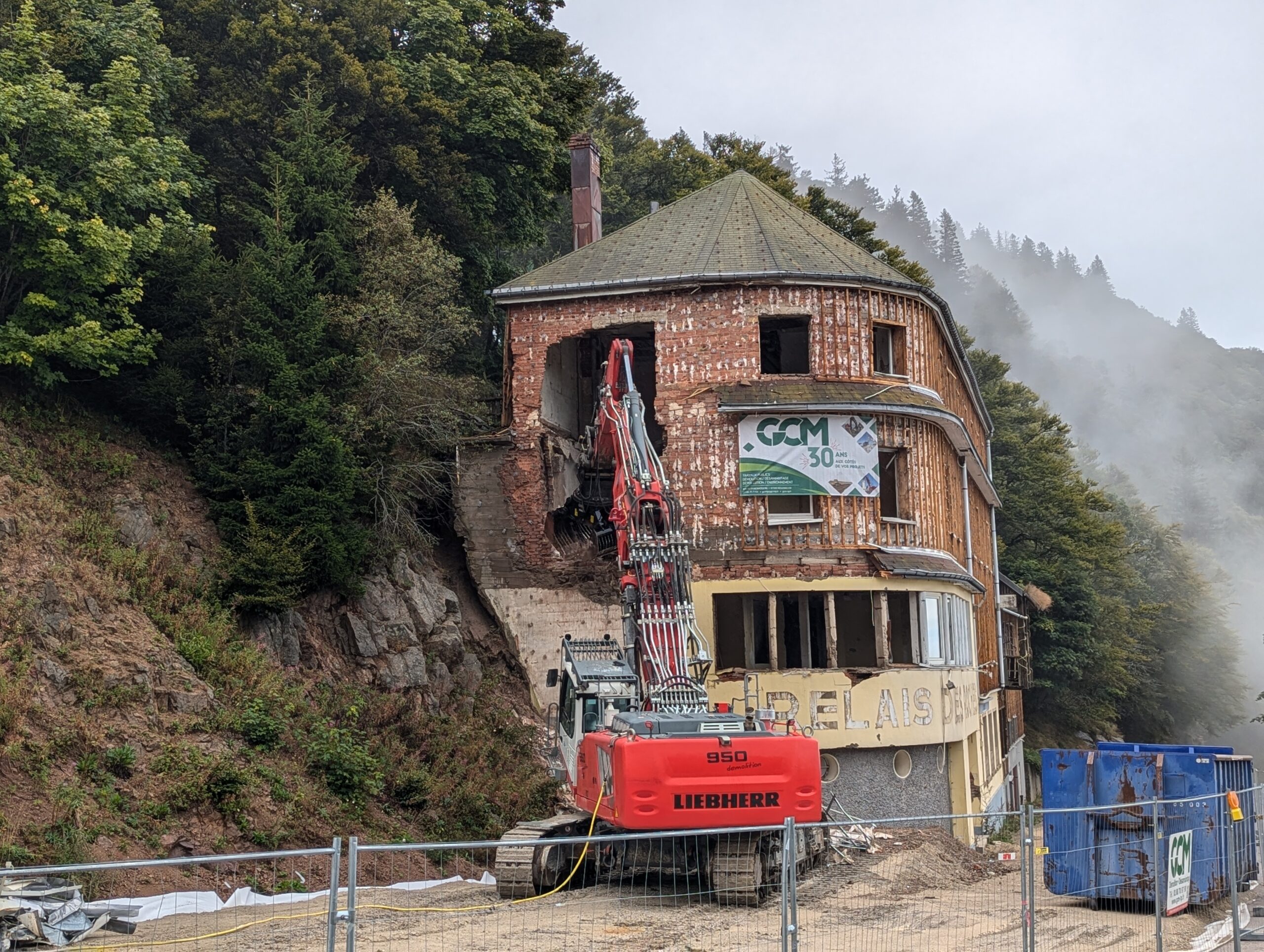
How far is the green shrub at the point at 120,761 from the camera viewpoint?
17641 millimetres

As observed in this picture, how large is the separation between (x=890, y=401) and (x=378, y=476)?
10.7m

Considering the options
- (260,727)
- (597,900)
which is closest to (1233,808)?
(597,900)

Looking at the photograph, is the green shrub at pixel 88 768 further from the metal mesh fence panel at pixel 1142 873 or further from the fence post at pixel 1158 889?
the fence post at pixel 1158 889

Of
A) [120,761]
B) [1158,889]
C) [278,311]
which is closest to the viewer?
[1158,889]

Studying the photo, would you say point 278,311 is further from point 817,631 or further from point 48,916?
point 48,916

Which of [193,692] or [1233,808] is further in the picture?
[193,692]

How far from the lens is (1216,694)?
62562mm

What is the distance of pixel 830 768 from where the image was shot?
84.5 feet

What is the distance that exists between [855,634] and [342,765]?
53.5ft

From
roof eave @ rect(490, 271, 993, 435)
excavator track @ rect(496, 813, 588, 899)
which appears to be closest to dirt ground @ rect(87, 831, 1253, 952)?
excavator track @ rect(496, 813, 588, 899)

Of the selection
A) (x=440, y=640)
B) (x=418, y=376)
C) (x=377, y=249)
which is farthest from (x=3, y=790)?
(x=377, y=249)

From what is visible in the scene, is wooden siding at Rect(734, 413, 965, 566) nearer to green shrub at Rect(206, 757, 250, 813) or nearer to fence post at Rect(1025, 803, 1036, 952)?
green shrub at Rect(206, 757, 250, 813)

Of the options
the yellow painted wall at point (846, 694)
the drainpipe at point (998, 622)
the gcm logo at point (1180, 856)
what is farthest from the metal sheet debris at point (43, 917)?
the drainpipe at point (998, 622)

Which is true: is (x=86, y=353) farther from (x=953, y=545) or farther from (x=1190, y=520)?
(x=1190, y=520)
